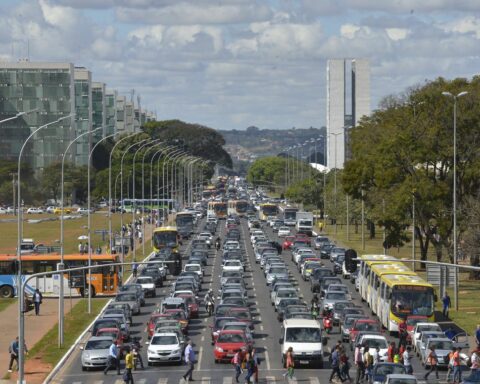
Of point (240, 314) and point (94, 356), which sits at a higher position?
point (240, 314)

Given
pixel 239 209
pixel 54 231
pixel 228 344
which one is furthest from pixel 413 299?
pixel 239 209

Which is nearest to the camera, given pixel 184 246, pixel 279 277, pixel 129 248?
pixel 279 277

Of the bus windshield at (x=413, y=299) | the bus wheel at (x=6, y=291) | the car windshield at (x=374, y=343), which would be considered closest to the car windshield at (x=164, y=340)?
the car windshield at (x=374, y=343)

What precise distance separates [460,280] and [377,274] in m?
23.6

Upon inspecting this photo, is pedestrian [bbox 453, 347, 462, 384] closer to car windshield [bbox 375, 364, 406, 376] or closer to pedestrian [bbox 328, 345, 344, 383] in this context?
car windshield [bbox 375, 364, 406, 376]

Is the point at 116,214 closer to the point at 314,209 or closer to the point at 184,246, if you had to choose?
the point at 314,209

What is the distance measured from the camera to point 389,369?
140ft

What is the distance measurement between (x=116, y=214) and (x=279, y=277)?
10035 centimetres

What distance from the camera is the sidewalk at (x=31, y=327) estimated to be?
5028 centimetres

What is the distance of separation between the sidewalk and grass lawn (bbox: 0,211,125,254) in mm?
32117

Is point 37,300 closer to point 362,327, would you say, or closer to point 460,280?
point 362,327

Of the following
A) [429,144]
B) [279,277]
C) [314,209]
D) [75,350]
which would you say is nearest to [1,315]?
[75,350]

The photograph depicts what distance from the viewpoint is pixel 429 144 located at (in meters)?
85.3

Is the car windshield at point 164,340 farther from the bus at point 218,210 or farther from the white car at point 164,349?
the bus at point 218,210
